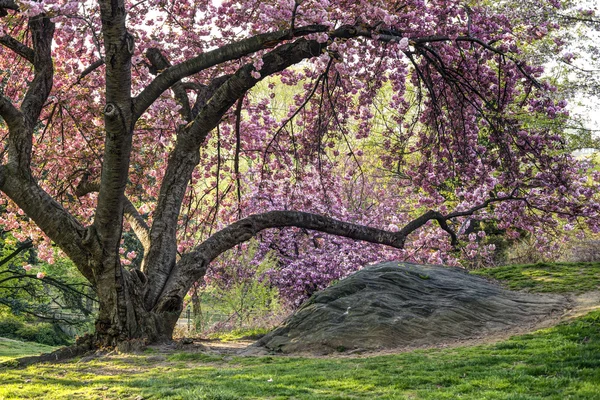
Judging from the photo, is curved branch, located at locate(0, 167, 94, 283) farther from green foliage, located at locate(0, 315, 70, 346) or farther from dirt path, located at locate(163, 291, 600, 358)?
green foliage, located at locate(0, 315, 70, 346)

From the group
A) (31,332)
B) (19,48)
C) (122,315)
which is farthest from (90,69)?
(31,332)

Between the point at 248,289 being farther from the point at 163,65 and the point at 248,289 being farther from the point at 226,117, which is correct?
the point at 163,65

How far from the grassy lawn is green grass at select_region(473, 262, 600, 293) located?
3486mm

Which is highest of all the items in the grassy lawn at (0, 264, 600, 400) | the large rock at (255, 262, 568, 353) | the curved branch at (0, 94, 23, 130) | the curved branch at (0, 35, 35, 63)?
the curved branch at (0, 35, 35, 63)

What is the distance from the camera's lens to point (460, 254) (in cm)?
1933

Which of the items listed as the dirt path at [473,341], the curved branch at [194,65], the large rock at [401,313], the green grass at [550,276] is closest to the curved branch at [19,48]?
the curved branch at [194,65]

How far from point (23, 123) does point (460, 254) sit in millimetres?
14775

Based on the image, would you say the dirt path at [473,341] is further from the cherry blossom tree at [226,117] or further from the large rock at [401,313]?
the cherry blossom tree at [226,117]

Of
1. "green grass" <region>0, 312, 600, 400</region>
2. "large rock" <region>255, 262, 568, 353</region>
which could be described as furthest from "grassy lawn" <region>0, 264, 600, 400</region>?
"large rock" <region>255, 262, 568, 353</region>

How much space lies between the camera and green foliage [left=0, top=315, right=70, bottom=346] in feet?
75.3

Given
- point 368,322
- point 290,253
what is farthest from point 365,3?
point 290,253

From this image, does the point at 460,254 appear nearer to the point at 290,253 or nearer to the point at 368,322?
the point at 290,253

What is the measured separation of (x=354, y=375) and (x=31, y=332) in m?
20.5

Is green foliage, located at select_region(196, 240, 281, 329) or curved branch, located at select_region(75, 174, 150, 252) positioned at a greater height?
curved branch, located at select_region(75, 174, 150, 252)
